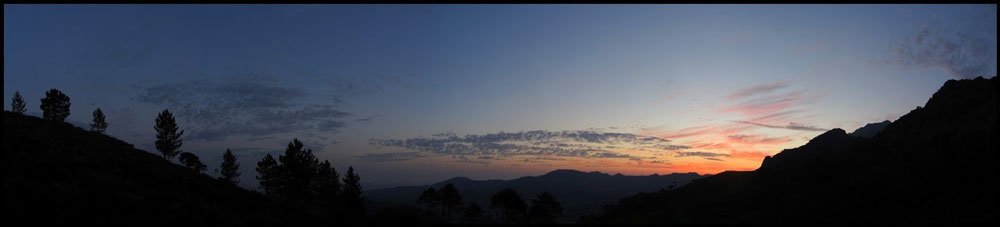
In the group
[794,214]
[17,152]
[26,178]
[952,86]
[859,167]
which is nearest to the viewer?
[26,178]

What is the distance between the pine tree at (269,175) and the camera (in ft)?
224

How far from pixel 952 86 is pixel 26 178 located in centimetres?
12301

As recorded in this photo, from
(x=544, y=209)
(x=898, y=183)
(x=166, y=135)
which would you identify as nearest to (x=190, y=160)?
(x=166, y=135)

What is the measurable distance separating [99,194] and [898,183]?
73.9 meters

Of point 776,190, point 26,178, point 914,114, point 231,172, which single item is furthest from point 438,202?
point 914,114

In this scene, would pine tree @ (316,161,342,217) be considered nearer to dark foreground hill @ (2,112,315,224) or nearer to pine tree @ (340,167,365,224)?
pine tree @ (340,167,365,224)

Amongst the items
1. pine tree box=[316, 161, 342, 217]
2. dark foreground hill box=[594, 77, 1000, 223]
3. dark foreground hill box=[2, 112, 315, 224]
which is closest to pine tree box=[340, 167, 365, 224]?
pine tree box=[316, 161, 342, 217]

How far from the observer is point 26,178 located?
29.1 meters

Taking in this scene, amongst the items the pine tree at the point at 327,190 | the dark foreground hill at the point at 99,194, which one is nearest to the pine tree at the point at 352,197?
the pine tree at the point at 327,190

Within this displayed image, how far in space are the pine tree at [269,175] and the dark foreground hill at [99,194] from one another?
1993 cm

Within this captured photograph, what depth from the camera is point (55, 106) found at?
8169 cm

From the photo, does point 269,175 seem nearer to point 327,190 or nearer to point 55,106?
point 327,190

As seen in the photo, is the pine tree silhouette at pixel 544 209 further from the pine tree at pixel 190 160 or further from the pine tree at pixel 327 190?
the pine tree at pixel 190 160

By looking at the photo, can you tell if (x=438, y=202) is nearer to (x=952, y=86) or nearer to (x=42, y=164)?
(x=42, y=164)
